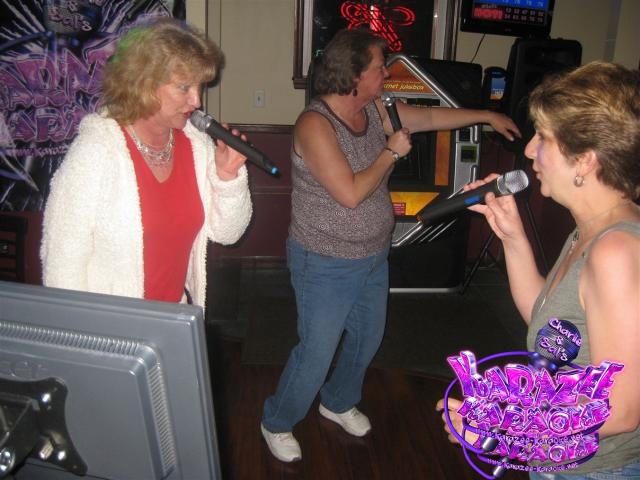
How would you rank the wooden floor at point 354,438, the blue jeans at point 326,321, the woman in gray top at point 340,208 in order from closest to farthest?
1. the woman in gray top at point 340,208
2. the blue jeans at point 326,321
3. the wooden floor at point 354,438

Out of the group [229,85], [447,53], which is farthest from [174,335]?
[447,53]

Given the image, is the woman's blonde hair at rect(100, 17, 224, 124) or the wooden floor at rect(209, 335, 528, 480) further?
the wooden floor at rect(209, 335, 528, 480)

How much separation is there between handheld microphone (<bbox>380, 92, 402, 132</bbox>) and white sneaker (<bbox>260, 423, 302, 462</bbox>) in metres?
1.22

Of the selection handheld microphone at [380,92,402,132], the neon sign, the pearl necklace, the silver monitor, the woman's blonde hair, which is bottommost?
the silver monitor

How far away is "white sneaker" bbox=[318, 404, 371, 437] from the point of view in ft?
7.31

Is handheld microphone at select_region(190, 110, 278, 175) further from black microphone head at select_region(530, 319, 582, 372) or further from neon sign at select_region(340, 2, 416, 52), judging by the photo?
neon sign at select_region(340, 2, 416, 52)

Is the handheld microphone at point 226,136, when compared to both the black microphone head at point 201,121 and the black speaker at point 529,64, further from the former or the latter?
the black speaker at point 529,64

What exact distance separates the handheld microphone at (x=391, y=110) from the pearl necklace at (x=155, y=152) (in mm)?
800

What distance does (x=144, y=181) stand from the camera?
1.34 metres

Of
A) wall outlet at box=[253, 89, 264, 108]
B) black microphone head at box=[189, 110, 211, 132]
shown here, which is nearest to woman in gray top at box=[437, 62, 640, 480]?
black microphone head at box=[189, 110, 211, 132]

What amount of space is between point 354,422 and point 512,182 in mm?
1384

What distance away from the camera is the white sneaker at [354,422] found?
223 centimetres

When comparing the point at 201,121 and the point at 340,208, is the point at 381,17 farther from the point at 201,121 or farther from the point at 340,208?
the point at 201,121

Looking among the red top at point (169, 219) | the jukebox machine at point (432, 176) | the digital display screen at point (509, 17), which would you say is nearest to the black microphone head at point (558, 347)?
the red top at point (169, 219)
